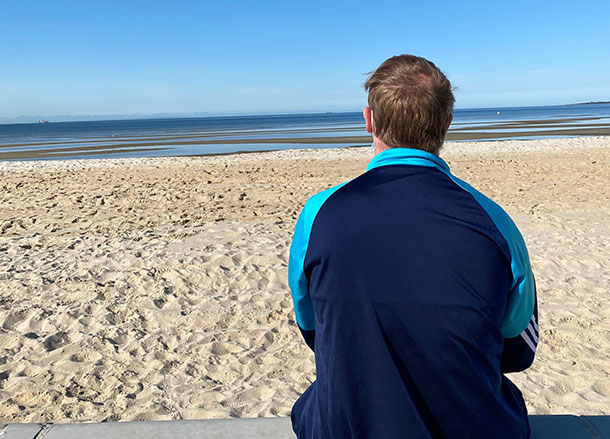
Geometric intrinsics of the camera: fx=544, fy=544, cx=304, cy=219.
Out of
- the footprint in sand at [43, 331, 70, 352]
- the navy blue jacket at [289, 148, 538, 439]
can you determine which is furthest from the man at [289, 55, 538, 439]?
the footprint in sand at [43, 331, 70, 352]

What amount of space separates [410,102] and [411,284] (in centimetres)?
50

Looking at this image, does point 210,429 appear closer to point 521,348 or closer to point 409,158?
point 521,348

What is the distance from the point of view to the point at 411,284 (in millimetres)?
1318

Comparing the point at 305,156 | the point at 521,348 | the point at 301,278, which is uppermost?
the point at 301,278

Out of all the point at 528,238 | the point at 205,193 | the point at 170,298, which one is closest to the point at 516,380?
the point at 170,298

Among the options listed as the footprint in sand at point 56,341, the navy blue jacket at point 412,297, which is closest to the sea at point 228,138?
the footprint in sand at point 56,341

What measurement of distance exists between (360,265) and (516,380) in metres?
2.87

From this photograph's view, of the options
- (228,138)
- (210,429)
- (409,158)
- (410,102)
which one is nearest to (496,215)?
(409,158)

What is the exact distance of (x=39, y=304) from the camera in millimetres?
5051

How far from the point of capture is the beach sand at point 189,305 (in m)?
3.58

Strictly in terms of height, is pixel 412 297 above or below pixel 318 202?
below

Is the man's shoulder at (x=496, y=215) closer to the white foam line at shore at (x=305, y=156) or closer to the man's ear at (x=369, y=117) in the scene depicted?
the man's ear at (x=369, y=117)

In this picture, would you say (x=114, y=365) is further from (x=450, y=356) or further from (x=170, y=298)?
(x=450, y=356)

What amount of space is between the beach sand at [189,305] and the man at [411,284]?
209 centimetres
